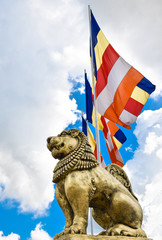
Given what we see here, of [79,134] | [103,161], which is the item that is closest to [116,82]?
[103,161]

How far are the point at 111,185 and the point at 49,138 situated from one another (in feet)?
3.95

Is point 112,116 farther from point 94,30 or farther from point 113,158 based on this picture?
point 94,30

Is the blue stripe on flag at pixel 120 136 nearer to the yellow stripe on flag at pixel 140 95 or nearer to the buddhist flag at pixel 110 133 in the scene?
the buddhist flag at pixel 110 133

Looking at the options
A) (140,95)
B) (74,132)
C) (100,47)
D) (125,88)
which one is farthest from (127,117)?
(74,132)

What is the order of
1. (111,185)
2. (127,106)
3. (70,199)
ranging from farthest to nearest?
(127,106) < (111,185) < (70,199)

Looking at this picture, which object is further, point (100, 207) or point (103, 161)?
point (103, 161)

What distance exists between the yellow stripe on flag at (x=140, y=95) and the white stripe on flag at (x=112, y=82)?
25.1 inches

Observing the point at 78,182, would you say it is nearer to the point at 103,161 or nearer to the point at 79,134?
the point at 79,134

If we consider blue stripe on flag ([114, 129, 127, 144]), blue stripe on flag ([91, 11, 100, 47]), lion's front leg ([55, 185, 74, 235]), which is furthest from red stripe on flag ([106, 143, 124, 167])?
lion's front leg ([55, 185, 74, 235])

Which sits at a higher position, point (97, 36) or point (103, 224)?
point (97, 36)

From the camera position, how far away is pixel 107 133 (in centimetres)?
893

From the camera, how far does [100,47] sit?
9.02 meters

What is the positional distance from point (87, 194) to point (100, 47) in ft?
22.0

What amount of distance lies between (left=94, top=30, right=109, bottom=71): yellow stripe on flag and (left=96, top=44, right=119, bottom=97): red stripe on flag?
5.6 inches
